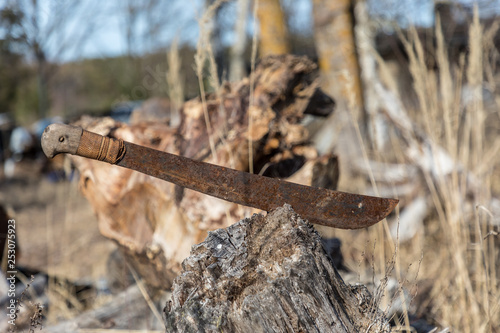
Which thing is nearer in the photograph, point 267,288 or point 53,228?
point 267,288

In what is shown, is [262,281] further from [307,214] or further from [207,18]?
[207,18]

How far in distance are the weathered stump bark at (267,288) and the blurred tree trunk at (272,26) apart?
15.1 ft

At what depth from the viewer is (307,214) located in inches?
49.0

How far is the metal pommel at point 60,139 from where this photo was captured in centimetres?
106

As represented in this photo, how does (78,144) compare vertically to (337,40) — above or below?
below

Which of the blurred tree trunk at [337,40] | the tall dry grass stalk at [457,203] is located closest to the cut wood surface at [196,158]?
the tall dry grass stalk at [457,203]

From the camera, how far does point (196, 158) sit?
204 cm

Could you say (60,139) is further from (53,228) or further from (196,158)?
(53,228)

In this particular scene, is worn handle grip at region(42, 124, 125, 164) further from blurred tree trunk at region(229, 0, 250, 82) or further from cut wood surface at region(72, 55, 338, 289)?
blurred tree trunk at region(229, 0, 250, 82)

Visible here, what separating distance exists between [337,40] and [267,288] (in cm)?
416

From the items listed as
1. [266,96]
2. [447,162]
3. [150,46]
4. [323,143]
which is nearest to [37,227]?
[323,143]

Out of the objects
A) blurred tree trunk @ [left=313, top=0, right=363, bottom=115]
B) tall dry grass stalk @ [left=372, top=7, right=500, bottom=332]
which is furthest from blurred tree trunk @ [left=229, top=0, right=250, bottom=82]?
tall dry grass stalk @ [left=372, top=7, right=500, bottom=332]

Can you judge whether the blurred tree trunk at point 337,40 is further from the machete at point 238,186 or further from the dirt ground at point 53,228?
the machete at point 238,186

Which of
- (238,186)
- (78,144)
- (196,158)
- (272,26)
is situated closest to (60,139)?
(78,144)
